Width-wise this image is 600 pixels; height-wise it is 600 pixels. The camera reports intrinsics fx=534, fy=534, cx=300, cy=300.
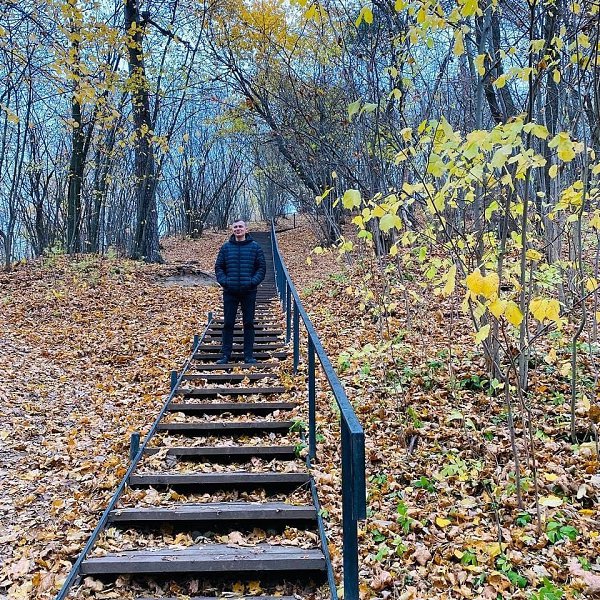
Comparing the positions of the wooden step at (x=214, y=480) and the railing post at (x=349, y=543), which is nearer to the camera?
the railing post at (x=349, y=543)

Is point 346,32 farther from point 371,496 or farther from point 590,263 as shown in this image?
point 371,496

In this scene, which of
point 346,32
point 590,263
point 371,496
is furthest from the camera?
point 590,263

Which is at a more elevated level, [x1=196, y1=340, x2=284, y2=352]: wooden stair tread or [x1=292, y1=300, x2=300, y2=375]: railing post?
[x1=292, y1=300, x2=300, y2=375]: railing post

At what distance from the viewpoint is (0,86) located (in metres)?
13.7

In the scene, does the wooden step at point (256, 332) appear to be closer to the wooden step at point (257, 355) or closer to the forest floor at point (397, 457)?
the forest floor at point (397, 457)

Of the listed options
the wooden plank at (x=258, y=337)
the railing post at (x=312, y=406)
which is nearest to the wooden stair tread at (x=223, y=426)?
the railing post at (x=312, y=406)

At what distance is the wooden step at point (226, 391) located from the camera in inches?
216

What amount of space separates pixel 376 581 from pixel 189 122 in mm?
26962

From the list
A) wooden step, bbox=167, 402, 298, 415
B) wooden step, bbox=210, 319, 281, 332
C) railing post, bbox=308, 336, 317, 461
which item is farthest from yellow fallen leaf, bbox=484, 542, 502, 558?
wooden step, bbox=210, 319, 281, 332

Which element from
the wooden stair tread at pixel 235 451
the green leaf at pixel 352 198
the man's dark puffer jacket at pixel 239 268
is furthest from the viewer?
the man's dark puffer jacket at pixel 239 268

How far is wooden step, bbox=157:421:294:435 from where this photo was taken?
462 cm

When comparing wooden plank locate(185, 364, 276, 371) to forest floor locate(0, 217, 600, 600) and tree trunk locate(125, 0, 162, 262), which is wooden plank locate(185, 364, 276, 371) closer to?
forest floor locate(0, 217, 600, 600)

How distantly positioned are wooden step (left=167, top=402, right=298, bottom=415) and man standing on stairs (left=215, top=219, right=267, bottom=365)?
1.45 metres

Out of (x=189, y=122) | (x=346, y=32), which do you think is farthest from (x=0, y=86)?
(x=189, y=122)
